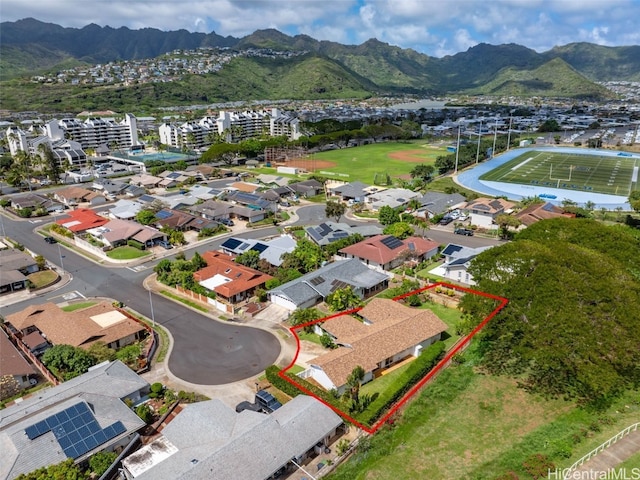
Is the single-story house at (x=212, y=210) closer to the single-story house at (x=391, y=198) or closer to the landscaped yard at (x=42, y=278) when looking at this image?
Answer: the landscaped yard at (x=42, y=278)

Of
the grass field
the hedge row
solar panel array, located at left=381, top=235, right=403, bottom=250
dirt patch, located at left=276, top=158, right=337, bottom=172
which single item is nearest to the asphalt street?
solar panel array, located at left=381, top=235, right=403, bottom=250

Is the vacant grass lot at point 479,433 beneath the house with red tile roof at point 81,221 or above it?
beneath

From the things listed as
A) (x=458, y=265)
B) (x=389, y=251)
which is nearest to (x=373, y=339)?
(x=458, y=265)

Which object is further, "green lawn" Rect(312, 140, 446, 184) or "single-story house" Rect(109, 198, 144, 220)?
"green lawn" Rect(312, 140, 446, 184)

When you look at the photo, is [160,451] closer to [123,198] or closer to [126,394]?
[126,394]

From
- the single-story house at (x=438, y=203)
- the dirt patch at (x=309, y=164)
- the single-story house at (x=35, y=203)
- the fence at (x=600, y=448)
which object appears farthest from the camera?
the dirt patch at (x=309, y=164)

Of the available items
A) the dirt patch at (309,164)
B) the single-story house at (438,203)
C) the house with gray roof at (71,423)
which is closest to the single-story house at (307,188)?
the dirt patch at (309,164)

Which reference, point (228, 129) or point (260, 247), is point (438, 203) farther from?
point (228, 129)

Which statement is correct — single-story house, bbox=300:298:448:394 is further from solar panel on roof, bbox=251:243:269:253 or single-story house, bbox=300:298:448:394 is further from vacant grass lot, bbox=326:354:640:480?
solar panel on roof, bbox=251:243:269:253
